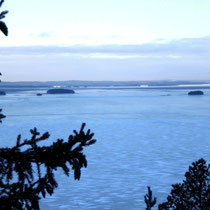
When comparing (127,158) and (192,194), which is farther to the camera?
(127,158)

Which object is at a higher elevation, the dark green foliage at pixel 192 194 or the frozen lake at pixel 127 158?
the dark green foliage at pixel 192 194

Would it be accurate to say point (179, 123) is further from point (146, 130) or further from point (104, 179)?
point (104, 179)

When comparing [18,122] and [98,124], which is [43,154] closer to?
[98,124]

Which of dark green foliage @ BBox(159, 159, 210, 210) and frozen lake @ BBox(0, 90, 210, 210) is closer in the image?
dark green foliage @ BBox(159, 159, 210, 210)

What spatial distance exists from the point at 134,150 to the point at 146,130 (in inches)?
570

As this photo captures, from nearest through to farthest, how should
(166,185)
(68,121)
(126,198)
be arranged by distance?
(126,198)
(166,185)
(68,121)

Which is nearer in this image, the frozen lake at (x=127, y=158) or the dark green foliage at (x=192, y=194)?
the dark green foliage at (x=192, y=194)

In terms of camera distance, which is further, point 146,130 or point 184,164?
point 146,130

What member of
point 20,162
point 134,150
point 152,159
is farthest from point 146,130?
point 20,162

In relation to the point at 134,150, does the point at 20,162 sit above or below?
above

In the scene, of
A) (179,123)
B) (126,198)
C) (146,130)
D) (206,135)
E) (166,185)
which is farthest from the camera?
(179,123)

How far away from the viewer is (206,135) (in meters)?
46.2

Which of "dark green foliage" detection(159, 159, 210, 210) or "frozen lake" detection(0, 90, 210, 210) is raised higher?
"dark green foliage" detection(159, 159, 210, 210)

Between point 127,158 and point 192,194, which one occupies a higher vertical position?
point 192,194
